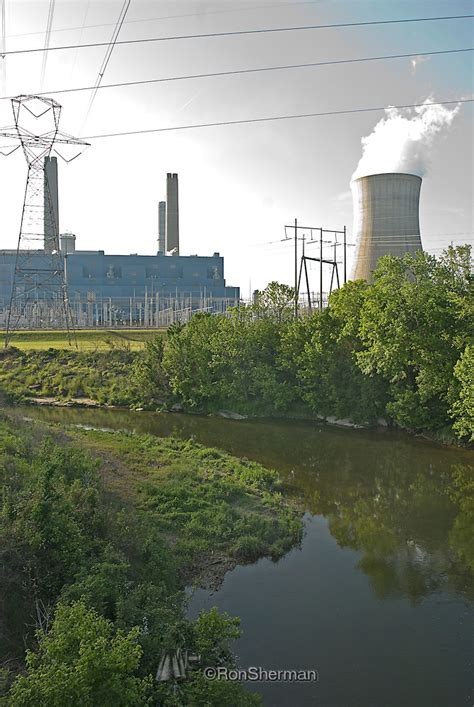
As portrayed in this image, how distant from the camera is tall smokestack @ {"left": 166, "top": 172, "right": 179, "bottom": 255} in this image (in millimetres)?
52719

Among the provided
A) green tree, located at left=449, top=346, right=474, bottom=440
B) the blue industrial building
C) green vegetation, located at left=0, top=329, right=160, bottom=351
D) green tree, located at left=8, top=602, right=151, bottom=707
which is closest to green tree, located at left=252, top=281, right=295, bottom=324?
green tree, located at left=449, top=346, right=474, bottom=440

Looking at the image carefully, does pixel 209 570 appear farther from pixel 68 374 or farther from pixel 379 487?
pixel 68 374

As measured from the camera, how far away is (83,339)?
34094 millimetres

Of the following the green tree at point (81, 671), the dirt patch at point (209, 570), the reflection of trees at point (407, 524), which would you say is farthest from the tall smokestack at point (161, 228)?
the green tree at point (81, 671)

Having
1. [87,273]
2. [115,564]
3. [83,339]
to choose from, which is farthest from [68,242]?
[115,564]

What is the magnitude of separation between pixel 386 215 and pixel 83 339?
20518 millimetres

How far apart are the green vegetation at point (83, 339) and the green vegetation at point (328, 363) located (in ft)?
11.6

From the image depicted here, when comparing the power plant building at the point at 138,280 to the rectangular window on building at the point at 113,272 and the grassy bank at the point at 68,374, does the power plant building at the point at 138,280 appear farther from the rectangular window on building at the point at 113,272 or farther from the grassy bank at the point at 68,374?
the grassy bank at the point at 68,374

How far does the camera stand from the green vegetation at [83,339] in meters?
30.5

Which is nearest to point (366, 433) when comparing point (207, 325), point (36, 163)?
point (207, 325)

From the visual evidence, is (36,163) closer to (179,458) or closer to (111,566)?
(179,458)

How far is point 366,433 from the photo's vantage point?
16.9 meters

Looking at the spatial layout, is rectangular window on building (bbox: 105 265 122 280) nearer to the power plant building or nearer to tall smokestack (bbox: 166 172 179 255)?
the power plant building

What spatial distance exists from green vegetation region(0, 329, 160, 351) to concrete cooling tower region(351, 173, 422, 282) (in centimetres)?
1383
